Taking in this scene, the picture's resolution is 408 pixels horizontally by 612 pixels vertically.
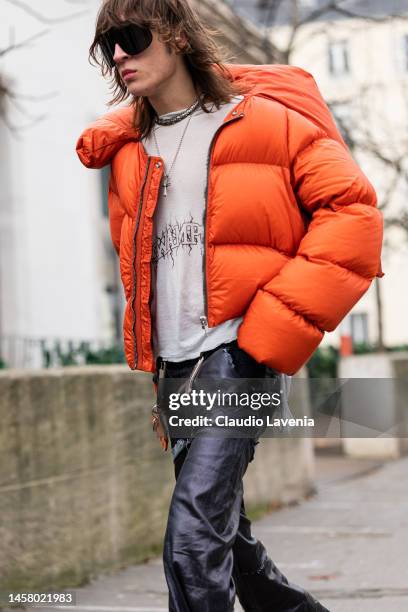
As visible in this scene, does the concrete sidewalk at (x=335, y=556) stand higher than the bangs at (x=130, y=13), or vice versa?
the bangs at (x=130, y=13)

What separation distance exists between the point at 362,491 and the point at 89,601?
5.02 meters

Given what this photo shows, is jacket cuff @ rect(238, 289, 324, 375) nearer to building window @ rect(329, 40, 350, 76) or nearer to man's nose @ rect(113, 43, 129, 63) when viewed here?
man's nose @ rect(113, 43, 129, 63)

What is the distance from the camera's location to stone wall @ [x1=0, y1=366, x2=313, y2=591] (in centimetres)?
570

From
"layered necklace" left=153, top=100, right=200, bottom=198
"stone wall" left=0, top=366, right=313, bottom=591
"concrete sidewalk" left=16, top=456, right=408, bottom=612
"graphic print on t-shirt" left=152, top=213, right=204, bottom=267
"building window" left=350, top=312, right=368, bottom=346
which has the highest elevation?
"layered necklace" left=153, top=100, right=200, bottom=198

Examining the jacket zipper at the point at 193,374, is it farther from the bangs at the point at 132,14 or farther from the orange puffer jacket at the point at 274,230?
the bangs at the point at 132,14

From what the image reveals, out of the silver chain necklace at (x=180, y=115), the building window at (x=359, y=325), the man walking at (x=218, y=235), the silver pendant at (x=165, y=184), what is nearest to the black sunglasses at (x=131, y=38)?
the man walking at (x=218, y=235)

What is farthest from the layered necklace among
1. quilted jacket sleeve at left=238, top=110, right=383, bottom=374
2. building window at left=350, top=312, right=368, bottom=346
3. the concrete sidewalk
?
building window at left=350, top=312, right=368, bottom=346

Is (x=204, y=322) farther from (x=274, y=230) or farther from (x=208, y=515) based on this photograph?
(x=208, y=515)

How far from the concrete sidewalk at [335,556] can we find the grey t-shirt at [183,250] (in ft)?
7.45

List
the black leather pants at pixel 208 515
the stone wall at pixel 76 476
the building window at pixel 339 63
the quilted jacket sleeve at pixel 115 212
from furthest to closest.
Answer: the building window at pixel 339 63 → the stone wall at pixel 76 476 → the quilted jacket sleeve at pixel 115 212 → the black leather pants at pixel 208 515

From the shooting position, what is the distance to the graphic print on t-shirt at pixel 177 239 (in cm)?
359

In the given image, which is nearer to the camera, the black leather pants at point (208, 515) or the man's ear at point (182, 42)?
the black leather pants at point (208, 515)

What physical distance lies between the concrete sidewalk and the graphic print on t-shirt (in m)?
2.41

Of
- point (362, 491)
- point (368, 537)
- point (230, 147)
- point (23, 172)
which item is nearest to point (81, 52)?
point (23, 172)
